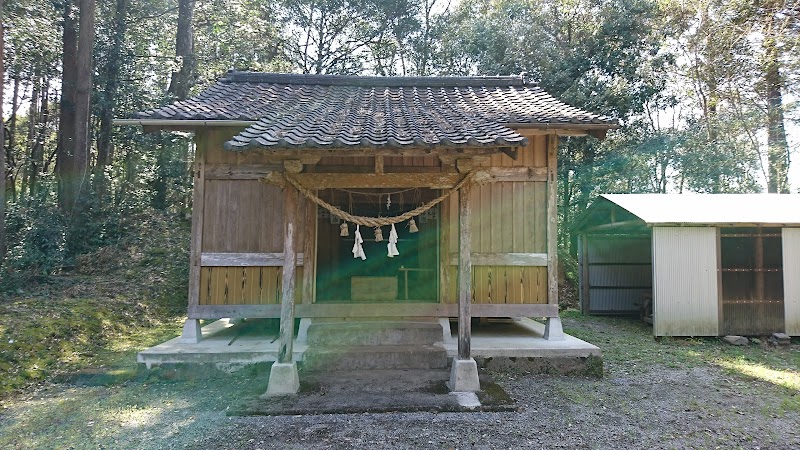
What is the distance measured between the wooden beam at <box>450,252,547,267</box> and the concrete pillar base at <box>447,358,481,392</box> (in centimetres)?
177

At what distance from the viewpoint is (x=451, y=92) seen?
752cm

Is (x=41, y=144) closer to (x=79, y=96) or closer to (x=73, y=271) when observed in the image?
(x=79, y=96)

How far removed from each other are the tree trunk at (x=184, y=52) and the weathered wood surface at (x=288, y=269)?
1071cm

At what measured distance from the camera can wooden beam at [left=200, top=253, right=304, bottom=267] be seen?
5926 mm

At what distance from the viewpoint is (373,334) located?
18.9 ft

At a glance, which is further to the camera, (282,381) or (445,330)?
(445,330)

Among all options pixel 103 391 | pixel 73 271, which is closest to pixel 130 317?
pixel 73 271

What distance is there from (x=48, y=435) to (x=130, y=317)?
4859 millimetres

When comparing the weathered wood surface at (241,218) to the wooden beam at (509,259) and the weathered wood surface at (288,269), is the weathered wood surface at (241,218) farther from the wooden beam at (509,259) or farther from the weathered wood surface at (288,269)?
the wooden beam at (509,259)

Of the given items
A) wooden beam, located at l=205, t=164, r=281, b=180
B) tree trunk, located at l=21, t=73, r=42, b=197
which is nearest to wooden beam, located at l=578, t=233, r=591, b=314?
wooden beam, located at l=205, t=164, r=281, b=180

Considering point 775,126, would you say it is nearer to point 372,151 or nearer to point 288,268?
point 372,151

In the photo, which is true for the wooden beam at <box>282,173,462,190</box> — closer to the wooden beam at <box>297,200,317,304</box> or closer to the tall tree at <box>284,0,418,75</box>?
the wooden beam at <box>297,200,317,304</box>

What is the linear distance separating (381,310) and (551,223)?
2625mm

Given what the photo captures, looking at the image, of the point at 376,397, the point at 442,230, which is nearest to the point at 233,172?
the point at 442,230
